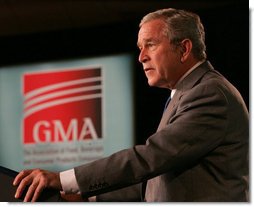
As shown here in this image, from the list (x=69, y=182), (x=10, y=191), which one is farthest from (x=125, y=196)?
(x=10, y=191)

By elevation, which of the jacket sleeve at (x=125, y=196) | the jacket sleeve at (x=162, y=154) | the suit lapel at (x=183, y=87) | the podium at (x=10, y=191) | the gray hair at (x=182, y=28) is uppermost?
the gray hair at (x=182, y=28)

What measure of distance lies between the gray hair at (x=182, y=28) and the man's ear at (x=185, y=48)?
0.03 ft

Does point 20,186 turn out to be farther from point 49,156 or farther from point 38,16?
point 38,16

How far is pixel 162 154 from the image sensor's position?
130 centimetres

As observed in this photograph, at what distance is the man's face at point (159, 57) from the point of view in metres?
1.61

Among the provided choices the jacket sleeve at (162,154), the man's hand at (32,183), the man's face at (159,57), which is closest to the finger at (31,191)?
the man's hand at (32,183)

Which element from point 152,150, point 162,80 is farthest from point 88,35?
point 152,150

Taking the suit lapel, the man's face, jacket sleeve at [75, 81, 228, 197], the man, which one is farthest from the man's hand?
the man's face

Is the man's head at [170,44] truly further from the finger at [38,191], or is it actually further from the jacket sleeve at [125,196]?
the finger at [38,191]

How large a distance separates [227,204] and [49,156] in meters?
0.94

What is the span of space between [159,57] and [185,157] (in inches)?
16.5

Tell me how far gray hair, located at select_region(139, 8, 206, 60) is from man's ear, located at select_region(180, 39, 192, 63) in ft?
0.03

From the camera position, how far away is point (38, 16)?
227 cm

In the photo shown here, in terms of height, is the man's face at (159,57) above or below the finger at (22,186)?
above
